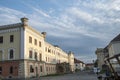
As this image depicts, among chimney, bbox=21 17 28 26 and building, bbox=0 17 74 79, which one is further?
chimney, bbox=21 17 28 26

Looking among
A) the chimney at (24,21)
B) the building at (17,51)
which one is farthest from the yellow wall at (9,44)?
the chimney at (24,21)

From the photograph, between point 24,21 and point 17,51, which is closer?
point 24,21

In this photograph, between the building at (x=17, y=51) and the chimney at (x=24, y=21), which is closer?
the building at (x=17, y=51)

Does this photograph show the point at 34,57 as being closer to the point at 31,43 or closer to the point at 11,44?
the point at 31,43

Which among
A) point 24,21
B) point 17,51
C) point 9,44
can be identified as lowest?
point 17,51

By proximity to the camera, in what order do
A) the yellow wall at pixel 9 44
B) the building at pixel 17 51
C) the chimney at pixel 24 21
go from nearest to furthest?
the building at pixel 17 51, the chimney at pixel 24 21, the yellow wall at pixel 9 44

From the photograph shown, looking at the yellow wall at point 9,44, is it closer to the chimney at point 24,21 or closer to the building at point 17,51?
the building at point 17,51

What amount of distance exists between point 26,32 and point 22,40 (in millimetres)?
2252

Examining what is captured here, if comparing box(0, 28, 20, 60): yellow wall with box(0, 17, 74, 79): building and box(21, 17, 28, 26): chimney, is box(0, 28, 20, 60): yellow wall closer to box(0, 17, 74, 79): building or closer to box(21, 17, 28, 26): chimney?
box(0, 17, 74, 79): building

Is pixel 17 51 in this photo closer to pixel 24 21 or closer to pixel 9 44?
pixel 9 44

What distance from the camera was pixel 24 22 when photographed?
163 feet

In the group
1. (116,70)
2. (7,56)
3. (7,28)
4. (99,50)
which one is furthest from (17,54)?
(99,50)

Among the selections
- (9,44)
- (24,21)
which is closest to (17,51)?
(9,44)

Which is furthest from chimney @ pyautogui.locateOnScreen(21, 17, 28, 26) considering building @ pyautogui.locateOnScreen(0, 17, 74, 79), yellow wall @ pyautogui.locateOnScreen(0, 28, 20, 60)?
yellow wall @ pyautogui.locateOnScreen(0, 28, 20, 60)
